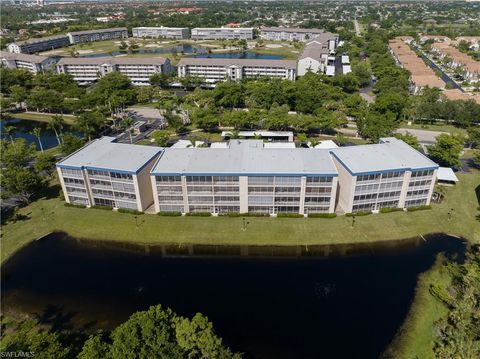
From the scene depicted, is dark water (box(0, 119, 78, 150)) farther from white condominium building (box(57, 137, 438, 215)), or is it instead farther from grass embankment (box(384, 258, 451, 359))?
grass embankment (box(384, 258, 451, 359))

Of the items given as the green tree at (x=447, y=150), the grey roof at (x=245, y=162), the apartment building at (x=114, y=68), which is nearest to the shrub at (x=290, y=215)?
the grey roof at (x=245, y=162)

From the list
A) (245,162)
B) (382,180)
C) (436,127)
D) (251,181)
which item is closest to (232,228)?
(251,181)

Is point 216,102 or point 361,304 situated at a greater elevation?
point 216,102

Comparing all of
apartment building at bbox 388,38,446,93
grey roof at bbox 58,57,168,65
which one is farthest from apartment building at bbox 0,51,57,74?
apartment building at bbox 388,38,446,93

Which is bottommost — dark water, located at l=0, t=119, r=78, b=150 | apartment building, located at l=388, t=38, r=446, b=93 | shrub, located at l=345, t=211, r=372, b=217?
shrub, located at l=345, t=211, r=372, b=217

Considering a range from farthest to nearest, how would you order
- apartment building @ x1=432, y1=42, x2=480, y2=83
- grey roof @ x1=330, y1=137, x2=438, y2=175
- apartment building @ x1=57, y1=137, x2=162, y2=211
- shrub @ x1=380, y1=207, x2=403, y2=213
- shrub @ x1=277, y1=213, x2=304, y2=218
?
apartment building @ x1=432, y1=42, x2=480, y2=83
shrub @ x1=380, y1=207, x2=403, y2=213
shrub @ x1=277, y1=213, x2=304, y2=218
apartment building @ x1=57, y1=137, x2=162, y2=211
grey roof @ x1=330, y1=137, x2=438, y2=175

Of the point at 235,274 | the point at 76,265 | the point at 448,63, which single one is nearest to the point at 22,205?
the point at 76,265

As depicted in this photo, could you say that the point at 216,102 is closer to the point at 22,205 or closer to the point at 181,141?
the point at 181,141
